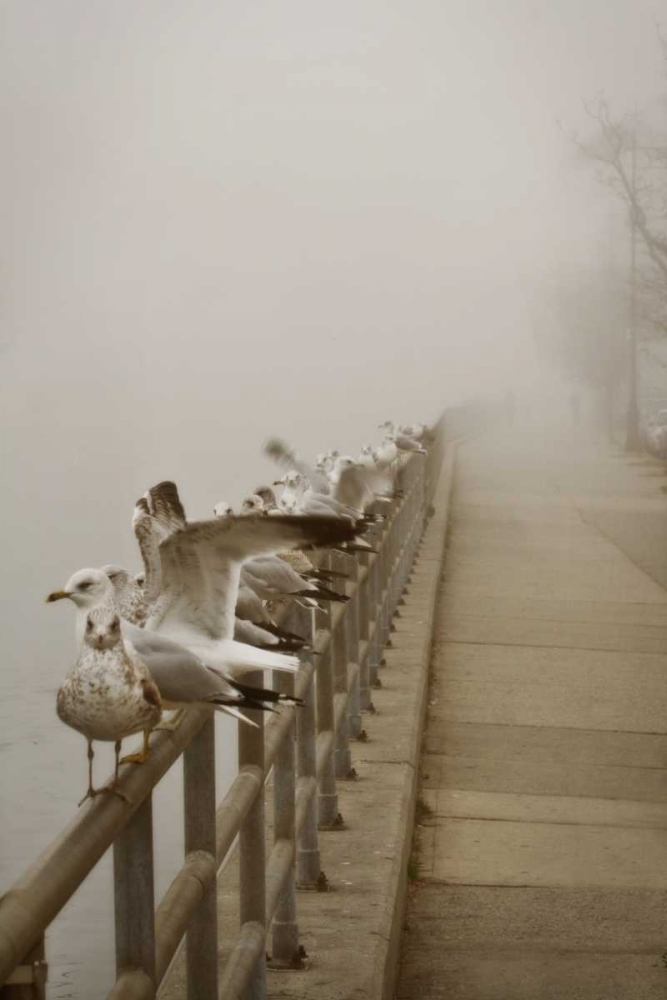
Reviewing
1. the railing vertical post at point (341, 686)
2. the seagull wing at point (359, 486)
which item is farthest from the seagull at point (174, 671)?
the seagull wing at point (359, 486)

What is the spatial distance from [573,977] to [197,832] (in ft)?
8.60

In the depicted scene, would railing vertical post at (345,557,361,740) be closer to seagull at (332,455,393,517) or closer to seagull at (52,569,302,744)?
seagull at (52,569,302,744)

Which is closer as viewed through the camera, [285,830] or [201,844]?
[201,844]

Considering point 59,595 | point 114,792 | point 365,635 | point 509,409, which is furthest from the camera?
point 509,409

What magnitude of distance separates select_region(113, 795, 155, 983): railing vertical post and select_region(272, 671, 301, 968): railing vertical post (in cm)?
219

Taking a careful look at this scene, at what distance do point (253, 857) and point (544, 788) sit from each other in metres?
4.35

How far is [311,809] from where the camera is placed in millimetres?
5727

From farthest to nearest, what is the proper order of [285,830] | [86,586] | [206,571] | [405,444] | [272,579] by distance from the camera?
[405,444], [272,579], [285,830], [206,571], [86,586]

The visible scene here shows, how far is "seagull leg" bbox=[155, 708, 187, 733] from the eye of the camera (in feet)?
10.8

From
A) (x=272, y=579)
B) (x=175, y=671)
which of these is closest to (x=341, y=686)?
(x=272, y=579)

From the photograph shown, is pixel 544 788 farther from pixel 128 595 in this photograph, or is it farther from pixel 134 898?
pixel 134 898

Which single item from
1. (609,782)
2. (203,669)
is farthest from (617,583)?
(203,669)

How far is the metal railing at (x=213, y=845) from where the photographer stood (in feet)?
7.30

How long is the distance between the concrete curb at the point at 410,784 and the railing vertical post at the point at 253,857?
593 mm
